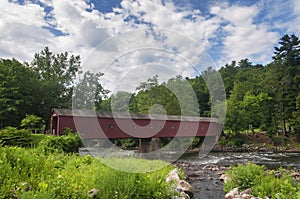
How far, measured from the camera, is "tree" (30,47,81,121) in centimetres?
3090

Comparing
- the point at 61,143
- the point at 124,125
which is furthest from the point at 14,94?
the point at 61,143

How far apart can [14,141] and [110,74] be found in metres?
8.74

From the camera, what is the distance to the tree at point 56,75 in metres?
30.9

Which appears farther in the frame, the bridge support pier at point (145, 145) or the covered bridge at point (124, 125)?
the bridge support pier at point (145, 145)

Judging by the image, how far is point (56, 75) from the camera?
35344 mm

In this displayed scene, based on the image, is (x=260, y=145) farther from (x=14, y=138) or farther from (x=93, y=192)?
(x=93, y=192)

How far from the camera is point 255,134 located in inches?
1251

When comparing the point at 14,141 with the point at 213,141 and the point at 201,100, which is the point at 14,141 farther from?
the point at 201,100

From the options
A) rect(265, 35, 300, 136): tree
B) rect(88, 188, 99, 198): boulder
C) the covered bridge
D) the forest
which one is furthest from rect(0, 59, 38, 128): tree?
rect(265, 35, 300, 136): tree

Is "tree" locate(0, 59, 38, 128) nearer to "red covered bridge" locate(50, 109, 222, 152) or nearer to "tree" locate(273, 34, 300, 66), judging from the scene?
"red covered bridge" locate(50, 109, 222, 152)

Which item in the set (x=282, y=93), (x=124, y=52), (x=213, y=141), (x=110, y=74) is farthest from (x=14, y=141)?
(x=282, y=93)

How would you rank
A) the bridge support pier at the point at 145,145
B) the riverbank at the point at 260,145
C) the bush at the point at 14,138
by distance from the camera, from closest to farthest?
1. the bush at the point at 14,138
2. the bridge support pier at the point at 145,145
3. the riverbank at the point at 260,145

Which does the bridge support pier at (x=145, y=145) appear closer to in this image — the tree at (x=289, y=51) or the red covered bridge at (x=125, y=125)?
the red covered bridge at (x=125, y=125)

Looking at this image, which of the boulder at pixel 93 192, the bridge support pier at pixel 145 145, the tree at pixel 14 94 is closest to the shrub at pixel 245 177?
the boulder at pixel 93 192
